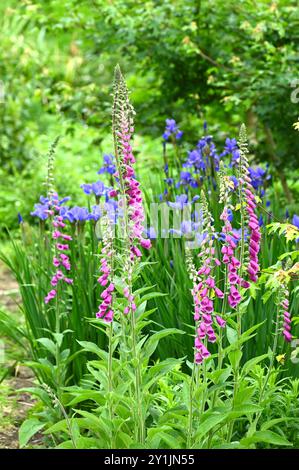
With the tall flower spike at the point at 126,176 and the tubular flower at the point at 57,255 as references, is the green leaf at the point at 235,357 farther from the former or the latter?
the tubular flower at the point at 57,255

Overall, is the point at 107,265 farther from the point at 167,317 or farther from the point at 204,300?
the point at 167,317

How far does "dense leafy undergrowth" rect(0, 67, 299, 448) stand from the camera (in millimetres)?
2625

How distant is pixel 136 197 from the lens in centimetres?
264

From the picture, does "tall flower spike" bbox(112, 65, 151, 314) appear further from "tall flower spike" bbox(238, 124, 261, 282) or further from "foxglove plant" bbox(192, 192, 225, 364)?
"tall flower spike" bbox(238, 124, 261, 282)

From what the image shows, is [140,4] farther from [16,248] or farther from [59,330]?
[59,330]

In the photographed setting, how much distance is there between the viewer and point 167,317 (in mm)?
3520

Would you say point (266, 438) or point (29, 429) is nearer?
point (266, 438)

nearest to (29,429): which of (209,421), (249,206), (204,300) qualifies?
(209,421)

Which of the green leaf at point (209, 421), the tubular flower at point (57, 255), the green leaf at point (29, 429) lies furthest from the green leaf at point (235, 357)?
the tubular flower at point (57, 255)

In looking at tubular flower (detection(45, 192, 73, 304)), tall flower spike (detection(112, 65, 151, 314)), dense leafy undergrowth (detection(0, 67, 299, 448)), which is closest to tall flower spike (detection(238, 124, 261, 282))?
dense leafy undergrowth (detection(0, 67, 299, 448))

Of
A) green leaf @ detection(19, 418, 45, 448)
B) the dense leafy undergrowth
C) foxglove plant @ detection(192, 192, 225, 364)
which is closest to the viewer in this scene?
foxglove plant @ detection(192, 192, 225, 364)
